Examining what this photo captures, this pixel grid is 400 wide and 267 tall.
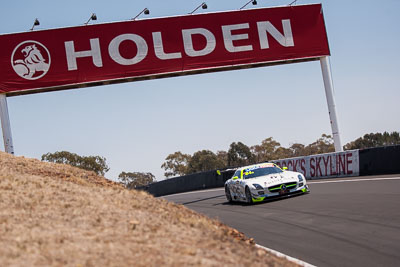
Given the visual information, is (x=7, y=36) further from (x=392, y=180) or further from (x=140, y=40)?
(x=392, y=180)

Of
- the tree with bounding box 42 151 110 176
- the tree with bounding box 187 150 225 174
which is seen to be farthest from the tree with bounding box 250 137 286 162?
the tree with bounding box 42 151 110 176

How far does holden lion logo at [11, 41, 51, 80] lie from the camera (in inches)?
985

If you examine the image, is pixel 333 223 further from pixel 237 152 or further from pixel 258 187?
pixel 237 152

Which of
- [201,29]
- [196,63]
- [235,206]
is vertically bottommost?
[235,206]

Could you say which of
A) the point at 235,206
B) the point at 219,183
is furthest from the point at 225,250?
the point at 219,183

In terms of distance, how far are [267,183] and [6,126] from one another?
13.2 meters

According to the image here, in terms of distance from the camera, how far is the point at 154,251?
5.40m

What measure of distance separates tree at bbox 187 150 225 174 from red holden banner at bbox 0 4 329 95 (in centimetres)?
5290

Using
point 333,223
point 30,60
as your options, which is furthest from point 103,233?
point 30,60

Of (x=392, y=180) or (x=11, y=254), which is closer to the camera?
(x=11, y=254)

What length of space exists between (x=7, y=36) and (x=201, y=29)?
381 inches

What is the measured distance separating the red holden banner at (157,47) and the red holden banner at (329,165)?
5.70 meters

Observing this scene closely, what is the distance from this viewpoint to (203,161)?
81375 millimetres

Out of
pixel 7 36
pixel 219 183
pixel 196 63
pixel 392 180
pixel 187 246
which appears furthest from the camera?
pixel 219 183
